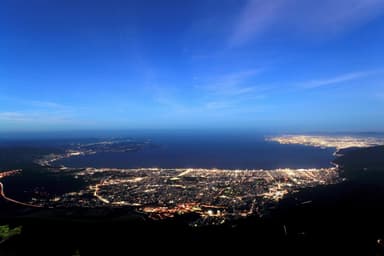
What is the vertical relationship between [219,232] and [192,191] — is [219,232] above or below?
below

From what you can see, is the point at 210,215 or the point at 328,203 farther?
the point at 328,203

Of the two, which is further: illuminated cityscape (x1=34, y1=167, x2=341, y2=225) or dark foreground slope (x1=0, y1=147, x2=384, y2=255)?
illuminated cityscape (x1=34, y1=167, x2=341, y2=225)

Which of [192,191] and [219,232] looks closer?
[219,232]

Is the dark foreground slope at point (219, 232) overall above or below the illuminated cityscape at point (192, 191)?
below

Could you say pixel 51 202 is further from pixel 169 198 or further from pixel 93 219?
pixel 169 198

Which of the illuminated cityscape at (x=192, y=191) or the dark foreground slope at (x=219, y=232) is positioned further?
the illuminated cityscape at (x=192, y=191)

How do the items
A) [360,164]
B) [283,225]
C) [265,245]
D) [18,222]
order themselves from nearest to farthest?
1. [265,245]
2. [283,225]
3. [18,222]
4. [360,164]

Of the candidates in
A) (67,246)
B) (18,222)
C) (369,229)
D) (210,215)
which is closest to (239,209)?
(210,215)

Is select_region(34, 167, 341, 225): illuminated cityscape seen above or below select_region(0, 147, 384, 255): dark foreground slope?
above
